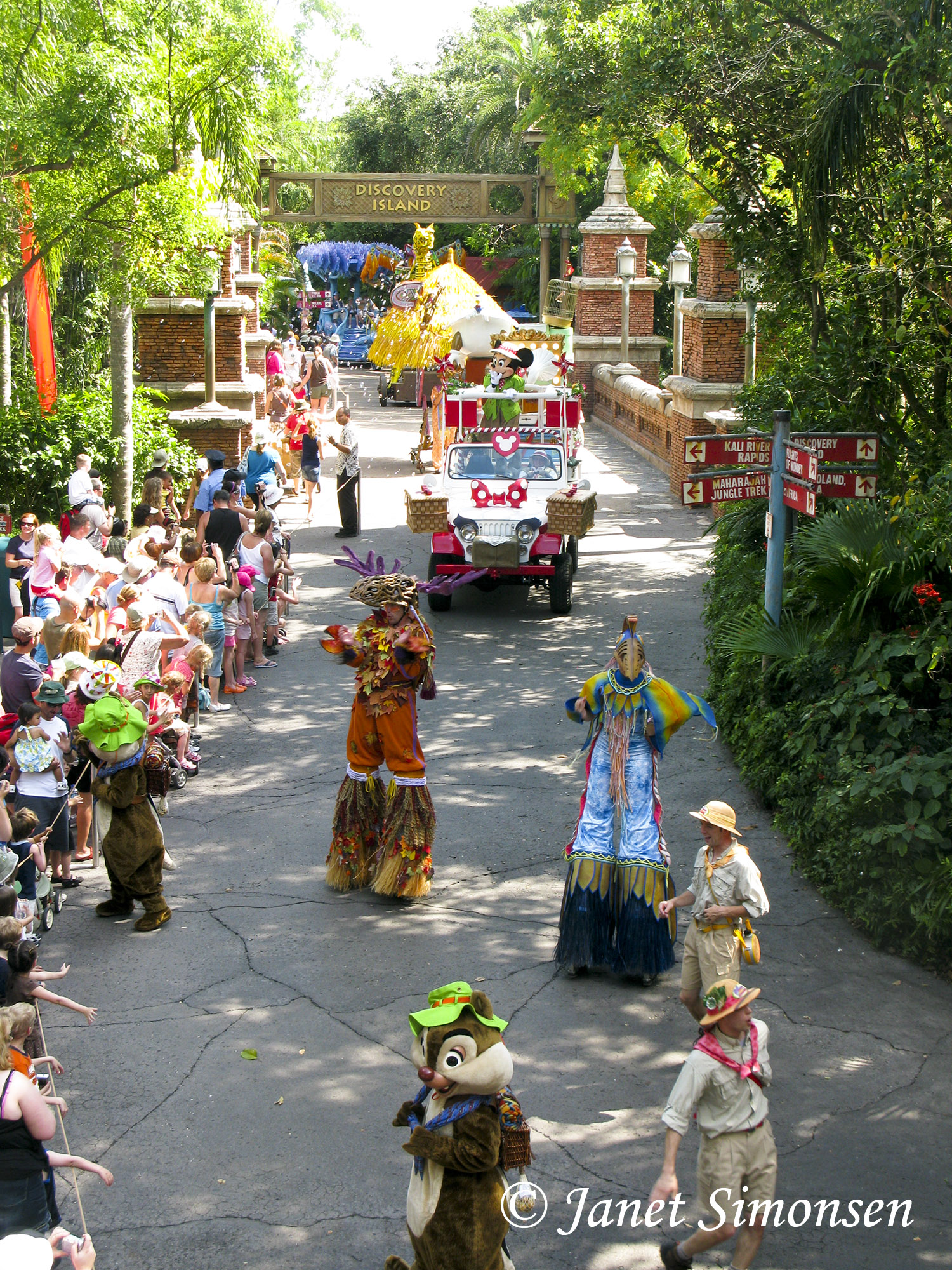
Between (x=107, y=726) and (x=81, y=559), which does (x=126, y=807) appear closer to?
(x=107, y=726)

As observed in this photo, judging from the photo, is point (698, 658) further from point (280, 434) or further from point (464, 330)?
point (280, 434)

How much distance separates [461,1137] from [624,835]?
9.25 feet

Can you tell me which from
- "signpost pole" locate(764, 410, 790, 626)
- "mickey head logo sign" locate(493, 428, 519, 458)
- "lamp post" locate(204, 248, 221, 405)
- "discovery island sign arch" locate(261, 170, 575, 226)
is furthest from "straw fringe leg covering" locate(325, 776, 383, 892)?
"discovery island sign arch" locate(261, 170, 575, 226)

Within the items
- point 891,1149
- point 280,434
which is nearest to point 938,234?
point 891,1149

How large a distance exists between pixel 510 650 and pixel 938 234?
545 centimetres

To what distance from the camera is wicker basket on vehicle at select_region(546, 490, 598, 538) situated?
563 inches

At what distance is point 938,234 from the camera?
10375mm

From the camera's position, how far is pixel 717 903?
580 centimetres

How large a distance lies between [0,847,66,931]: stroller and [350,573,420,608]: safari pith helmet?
7.67 ft

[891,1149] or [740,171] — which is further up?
[740,171]

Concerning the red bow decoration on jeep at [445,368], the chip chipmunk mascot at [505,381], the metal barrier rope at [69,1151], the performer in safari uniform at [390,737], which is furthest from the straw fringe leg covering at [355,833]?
the red bow decoration on jeep at [445,368]

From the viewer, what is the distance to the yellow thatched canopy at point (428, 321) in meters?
22.4

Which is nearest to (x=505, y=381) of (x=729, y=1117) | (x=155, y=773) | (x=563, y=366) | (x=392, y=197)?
(x=563, y=366)

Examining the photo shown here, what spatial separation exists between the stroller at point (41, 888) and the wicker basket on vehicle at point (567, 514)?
7631 millimetres
